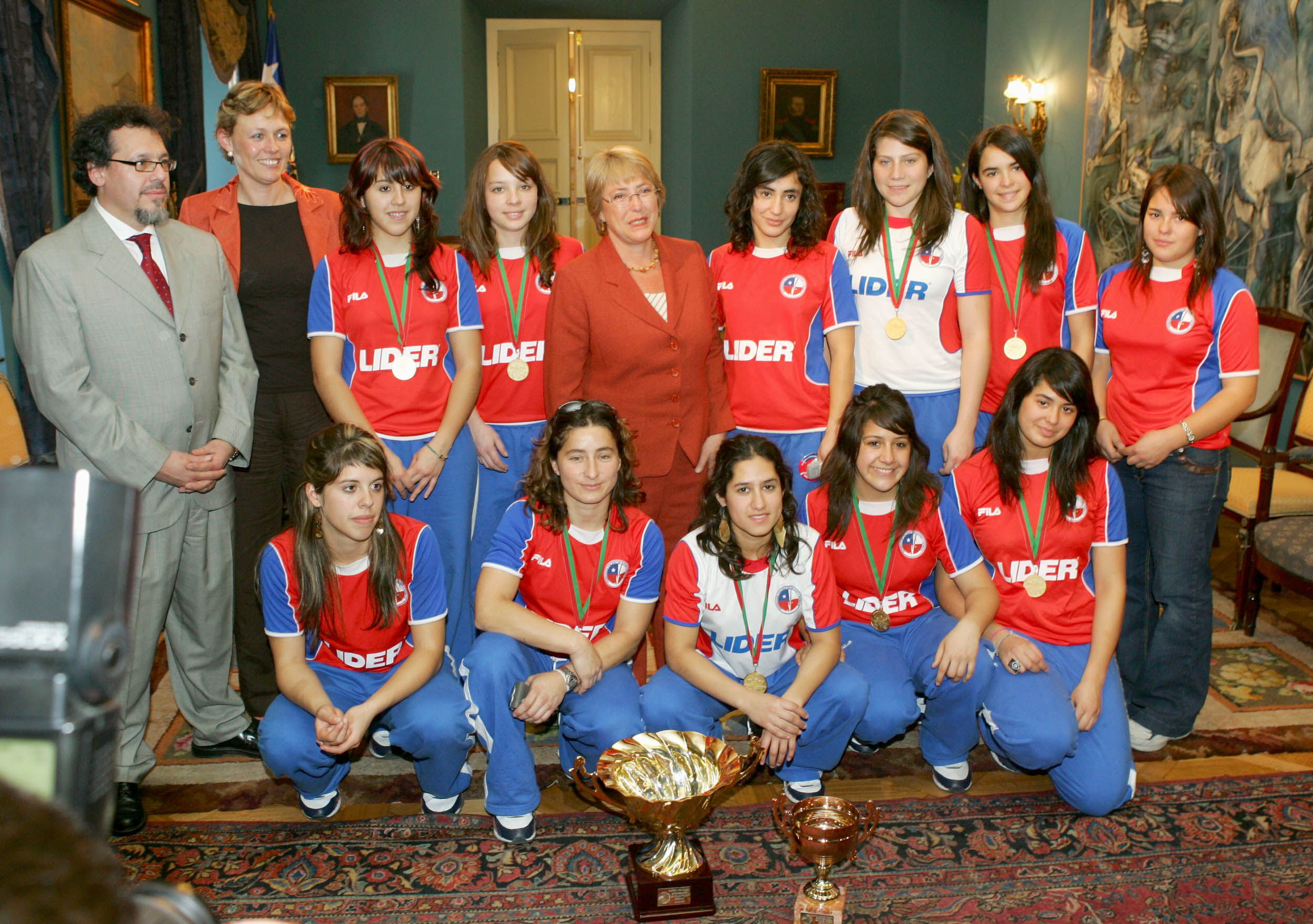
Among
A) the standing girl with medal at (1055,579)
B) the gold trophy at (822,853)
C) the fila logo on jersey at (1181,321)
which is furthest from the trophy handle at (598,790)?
the fila logo on jersey at (1181,321)

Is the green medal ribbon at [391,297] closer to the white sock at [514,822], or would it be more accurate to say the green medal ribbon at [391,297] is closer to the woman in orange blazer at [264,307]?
the woman in orange blazer at [264,307]

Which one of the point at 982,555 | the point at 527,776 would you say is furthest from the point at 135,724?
the point at 982,555

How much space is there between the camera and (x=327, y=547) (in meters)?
2.84

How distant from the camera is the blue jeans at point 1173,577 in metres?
3.11

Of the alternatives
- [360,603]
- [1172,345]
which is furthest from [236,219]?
[1172,345]

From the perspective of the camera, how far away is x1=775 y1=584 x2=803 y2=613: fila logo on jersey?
2934 mm

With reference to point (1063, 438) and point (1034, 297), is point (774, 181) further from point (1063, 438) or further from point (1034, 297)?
point (1063, 438)

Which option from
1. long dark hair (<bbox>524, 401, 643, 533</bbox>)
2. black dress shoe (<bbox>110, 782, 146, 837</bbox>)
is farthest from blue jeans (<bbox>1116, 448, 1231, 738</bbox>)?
black dress shoe (<bbox>110, 782, 146, 837</bbox>)

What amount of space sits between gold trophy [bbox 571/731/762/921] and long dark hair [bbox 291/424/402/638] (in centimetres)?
75

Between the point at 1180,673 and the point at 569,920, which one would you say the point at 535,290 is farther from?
the point at 1180,673

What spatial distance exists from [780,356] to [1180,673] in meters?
1.52

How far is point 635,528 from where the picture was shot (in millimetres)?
3025

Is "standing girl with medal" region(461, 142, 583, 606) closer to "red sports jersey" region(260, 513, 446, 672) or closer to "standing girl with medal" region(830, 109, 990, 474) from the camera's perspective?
"red sports jersey" region(260, 513, 446, 672)

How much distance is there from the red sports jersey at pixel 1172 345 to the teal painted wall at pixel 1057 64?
4.48m
